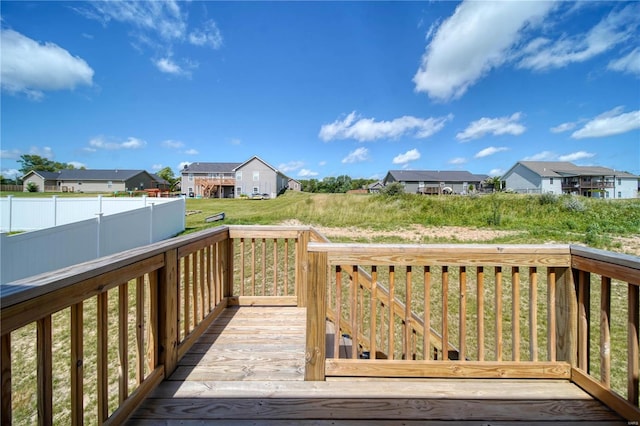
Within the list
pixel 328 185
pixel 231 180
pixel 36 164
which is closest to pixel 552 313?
pixel 231 180

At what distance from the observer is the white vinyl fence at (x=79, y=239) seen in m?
4.16

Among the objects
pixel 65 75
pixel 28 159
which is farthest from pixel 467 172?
pixel 28 159

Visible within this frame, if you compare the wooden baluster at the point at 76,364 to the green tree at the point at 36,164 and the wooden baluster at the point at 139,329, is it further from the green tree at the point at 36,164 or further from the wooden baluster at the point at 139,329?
the green tree at the point at 36,164

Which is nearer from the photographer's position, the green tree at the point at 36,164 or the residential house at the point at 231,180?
the residential house at the point at 231,180

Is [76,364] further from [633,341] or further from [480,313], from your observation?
[633,341]

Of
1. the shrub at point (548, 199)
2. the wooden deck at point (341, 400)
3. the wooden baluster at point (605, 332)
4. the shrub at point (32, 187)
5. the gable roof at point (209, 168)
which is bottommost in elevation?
the wooden deck at point (341, 400)

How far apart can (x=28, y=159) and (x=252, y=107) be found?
5223 cm

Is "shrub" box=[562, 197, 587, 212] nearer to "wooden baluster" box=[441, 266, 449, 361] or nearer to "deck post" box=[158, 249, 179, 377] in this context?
"wooden baluster" box=[441, 266, 449, 361]

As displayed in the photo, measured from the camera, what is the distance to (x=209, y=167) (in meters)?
35.6

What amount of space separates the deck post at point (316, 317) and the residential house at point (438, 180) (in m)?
41.0

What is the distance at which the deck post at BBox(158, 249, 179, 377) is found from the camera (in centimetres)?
184

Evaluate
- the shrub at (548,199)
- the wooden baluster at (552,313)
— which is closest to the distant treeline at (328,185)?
the shrub at (548,199)

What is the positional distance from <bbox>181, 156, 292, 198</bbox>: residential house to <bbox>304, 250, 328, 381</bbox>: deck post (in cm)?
3214

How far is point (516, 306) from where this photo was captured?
1.78 meters
